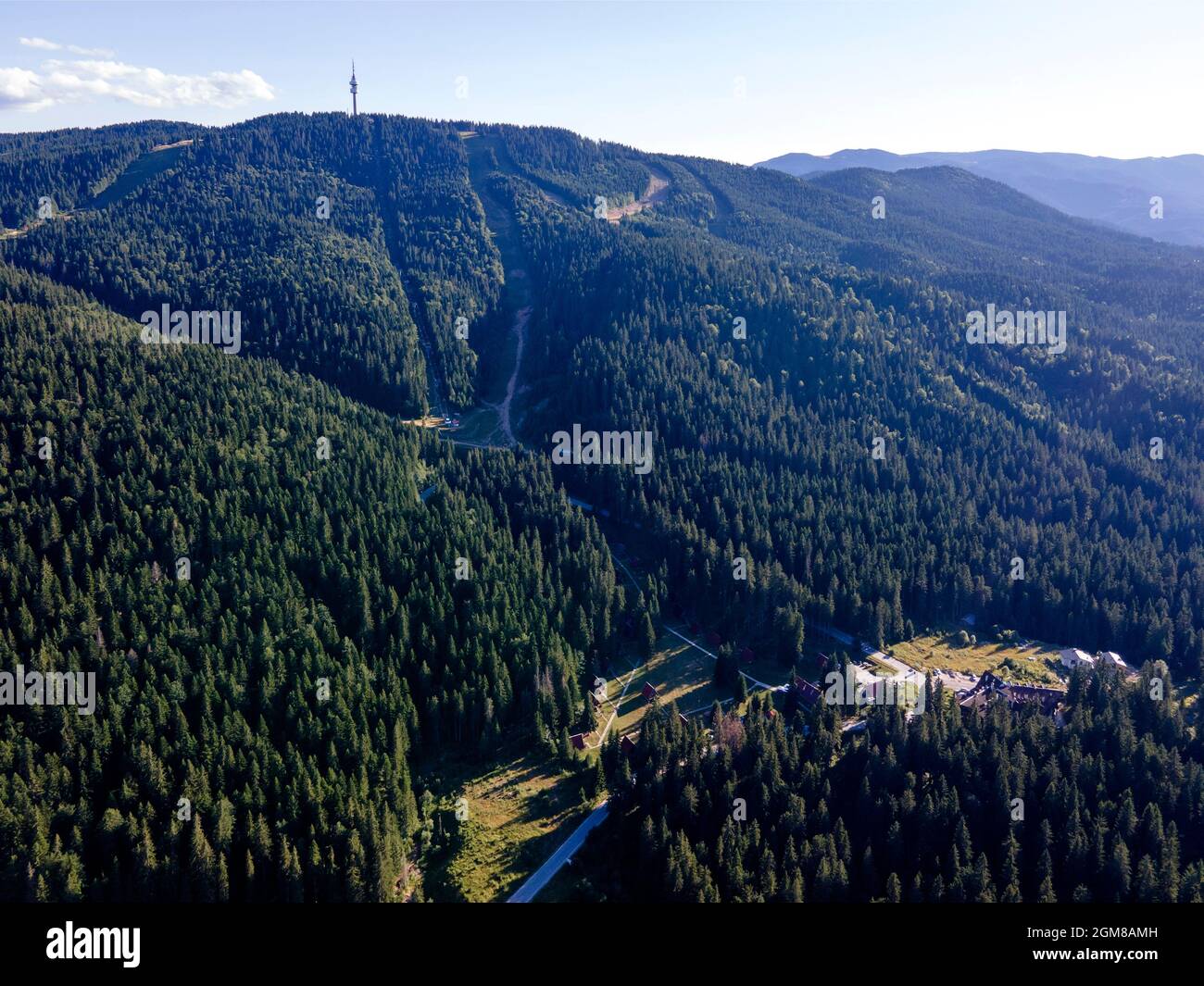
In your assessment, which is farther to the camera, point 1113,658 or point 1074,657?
point 1074,657

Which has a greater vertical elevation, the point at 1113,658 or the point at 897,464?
the point at 897,464

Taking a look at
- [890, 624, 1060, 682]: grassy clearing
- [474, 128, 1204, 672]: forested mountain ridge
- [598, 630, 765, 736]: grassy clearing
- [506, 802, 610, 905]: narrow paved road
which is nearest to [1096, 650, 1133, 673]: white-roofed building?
[474, 128, 1204, 672]: forested mountain ridge

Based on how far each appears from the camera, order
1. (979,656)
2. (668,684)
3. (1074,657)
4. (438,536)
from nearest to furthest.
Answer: (668,684)
(1074,657)
(438,536)
(979,656)

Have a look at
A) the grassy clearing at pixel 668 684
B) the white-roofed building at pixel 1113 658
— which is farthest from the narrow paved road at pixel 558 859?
the white-roofed building at pixel 1113 658

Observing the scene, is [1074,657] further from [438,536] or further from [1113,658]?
[438,536]

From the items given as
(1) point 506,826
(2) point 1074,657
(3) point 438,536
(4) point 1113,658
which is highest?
(3) point 438,536

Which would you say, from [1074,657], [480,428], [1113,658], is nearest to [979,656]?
[1074,657]

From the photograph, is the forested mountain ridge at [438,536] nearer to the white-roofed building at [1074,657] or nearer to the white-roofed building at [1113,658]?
the white-roofed building at [1113,658]

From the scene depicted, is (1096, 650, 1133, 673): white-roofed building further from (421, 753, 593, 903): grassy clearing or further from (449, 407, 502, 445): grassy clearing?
(449, 407, 502, 445): grassy clearing
